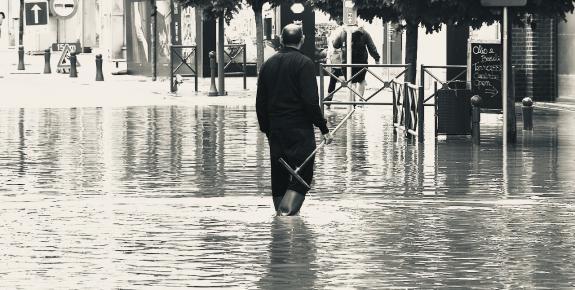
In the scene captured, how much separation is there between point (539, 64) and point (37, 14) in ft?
67.8

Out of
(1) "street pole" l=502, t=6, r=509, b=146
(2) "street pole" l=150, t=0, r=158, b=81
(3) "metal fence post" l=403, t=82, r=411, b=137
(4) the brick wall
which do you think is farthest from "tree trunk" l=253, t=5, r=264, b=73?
(1) "street pole" l=502, t=6, r=509, b=146

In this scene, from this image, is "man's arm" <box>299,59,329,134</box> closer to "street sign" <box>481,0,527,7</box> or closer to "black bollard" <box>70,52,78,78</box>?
"street sign" <box>481,0,527,7</box>

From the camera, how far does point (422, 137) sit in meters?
20.9

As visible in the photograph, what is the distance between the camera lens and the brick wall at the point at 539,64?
3064cm

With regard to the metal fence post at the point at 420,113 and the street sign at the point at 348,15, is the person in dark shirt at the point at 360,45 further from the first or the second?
the metal fence post at the point at 420,113

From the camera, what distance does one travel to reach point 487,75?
77.9 feet

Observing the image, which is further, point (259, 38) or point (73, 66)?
point (73, 66)

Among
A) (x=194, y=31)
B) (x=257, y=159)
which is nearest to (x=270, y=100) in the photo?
(x=257, y=159)

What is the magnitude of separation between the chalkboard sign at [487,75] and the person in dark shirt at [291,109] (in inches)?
434

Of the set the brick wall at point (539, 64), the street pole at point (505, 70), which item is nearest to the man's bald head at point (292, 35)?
the street pole at point (505, 70)

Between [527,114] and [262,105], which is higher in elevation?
[262,105]

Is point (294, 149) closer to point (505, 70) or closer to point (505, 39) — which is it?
point (505, 70)

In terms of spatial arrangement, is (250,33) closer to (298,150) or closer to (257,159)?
(257,159)

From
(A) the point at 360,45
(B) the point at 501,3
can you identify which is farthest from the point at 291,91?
(A) the point at 360,45
